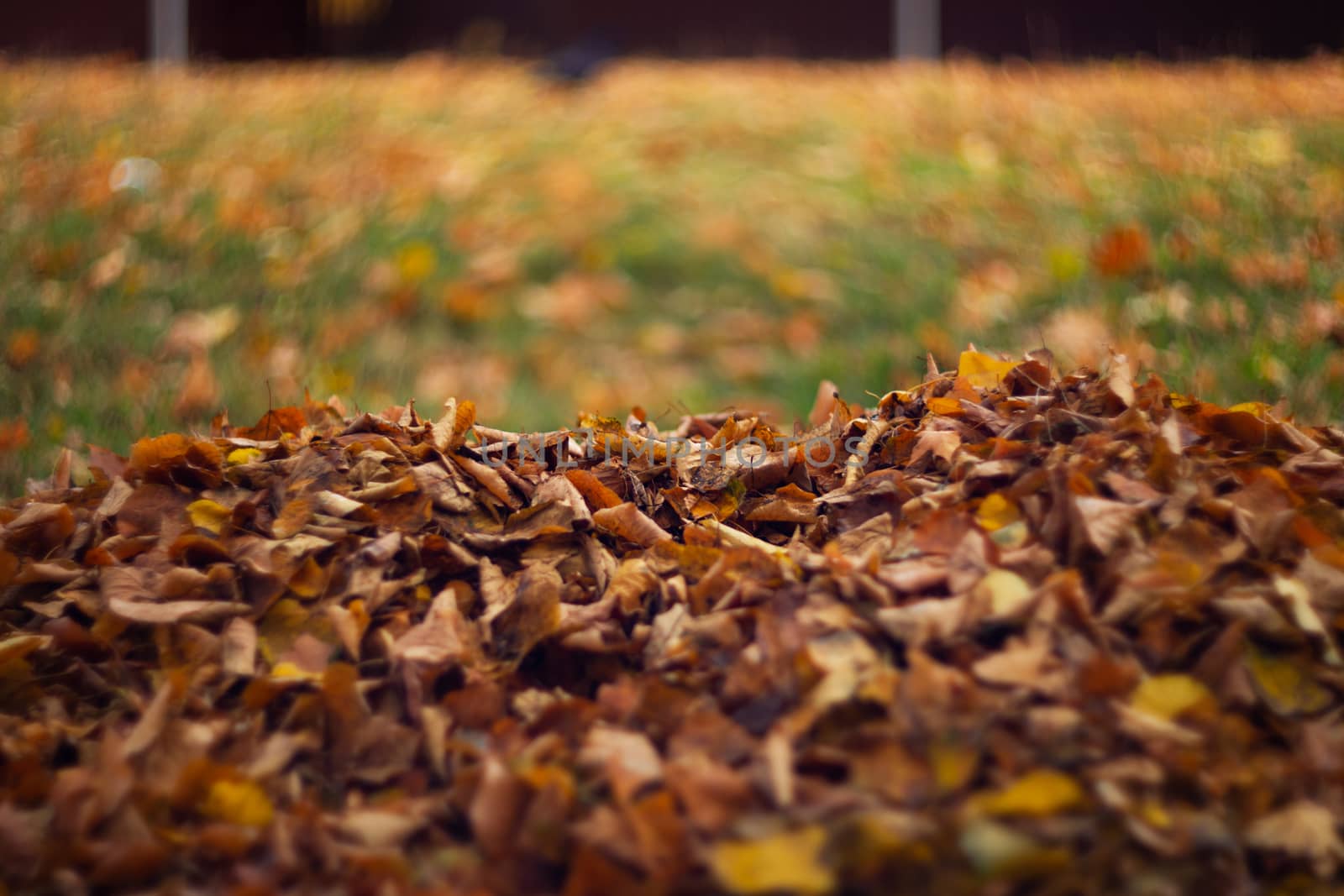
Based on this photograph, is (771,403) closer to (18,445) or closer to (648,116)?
(18,445)

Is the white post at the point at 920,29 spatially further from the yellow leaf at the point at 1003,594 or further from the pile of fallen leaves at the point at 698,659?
the yellow leaf at the point at 1003,594

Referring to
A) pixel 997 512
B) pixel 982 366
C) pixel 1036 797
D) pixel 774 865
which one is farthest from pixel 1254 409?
pixel 774 865

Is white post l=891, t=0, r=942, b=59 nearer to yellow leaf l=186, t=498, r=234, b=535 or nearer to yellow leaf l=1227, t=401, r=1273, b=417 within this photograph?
yellow leaf l=1227, t=401, r=1273, b=417

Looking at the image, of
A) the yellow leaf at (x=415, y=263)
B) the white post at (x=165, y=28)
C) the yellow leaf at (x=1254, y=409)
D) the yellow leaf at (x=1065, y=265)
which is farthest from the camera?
the white post at (x=165, y=28)

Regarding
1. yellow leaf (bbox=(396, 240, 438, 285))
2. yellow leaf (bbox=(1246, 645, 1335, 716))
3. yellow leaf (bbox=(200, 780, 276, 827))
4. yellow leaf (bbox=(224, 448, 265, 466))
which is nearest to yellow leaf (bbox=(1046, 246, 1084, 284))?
yellow leaf (bbox=(396, 240, 438, 285))

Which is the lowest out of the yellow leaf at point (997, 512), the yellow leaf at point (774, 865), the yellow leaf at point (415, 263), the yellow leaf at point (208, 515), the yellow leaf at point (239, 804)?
the yellow leaf at point (239, 804)

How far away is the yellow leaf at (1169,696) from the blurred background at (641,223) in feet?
4.09

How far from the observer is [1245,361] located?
125 inches

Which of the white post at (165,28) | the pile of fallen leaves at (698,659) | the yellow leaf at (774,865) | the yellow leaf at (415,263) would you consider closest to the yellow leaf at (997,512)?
the pile of fallen leaves at (698,659)

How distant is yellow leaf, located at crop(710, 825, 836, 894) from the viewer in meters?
1.17

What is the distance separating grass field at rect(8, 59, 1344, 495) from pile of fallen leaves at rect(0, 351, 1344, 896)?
3.75 feet

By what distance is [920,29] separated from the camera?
26.4ft

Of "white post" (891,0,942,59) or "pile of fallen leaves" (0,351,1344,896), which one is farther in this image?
"white post" (891,0,942,59)

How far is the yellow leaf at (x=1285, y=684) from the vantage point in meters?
1.44
